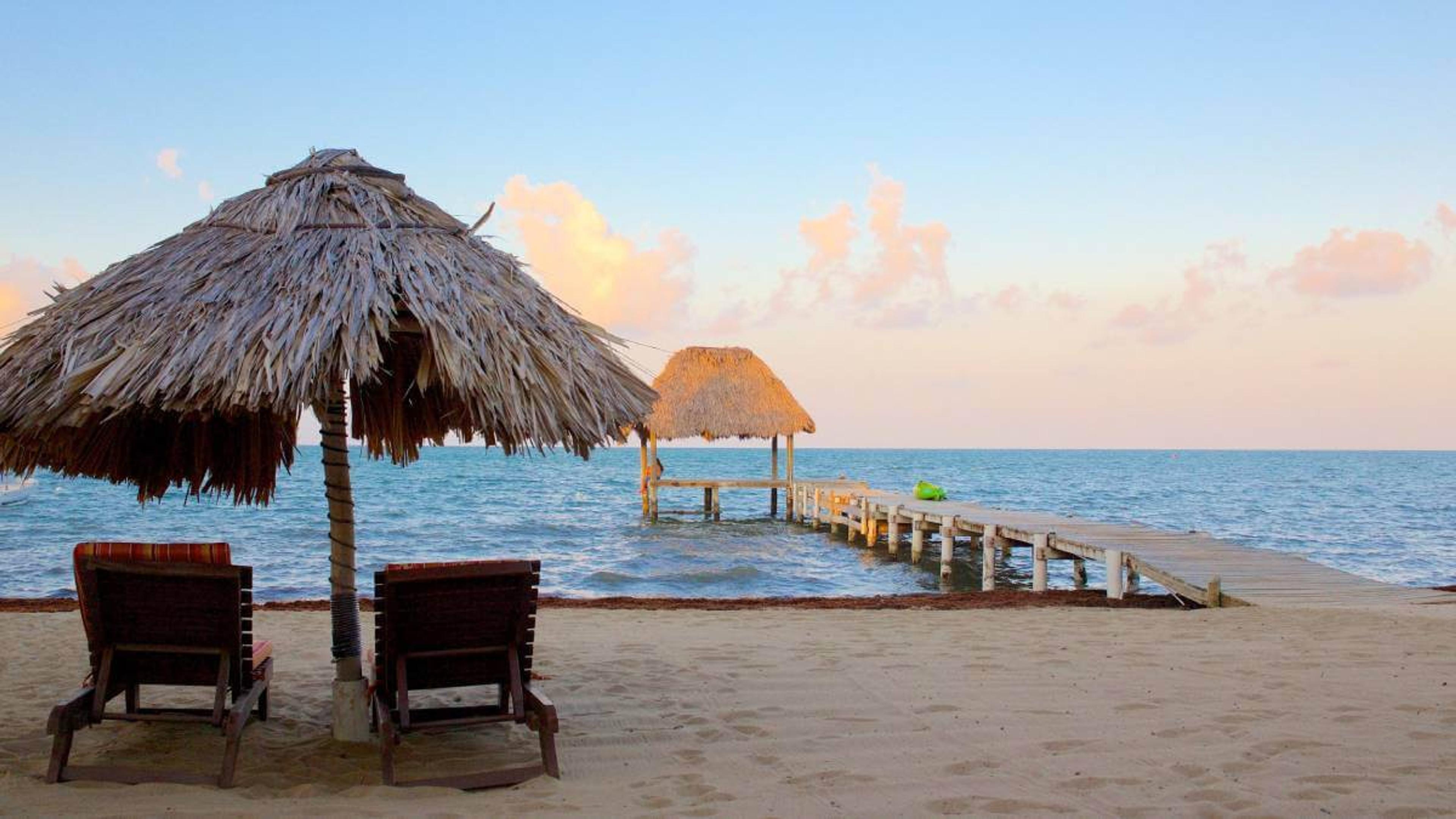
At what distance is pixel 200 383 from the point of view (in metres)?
3.94

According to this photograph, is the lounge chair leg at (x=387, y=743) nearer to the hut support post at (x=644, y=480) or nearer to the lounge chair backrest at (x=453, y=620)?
the lounge chair backrest at (x=453, y=620)

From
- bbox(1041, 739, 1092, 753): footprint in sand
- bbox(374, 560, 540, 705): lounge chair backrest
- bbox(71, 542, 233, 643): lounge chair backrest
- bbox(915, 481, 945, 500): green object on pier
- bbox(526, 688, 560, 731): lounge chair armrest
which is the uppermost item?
bbox(71, 542, 233, 643): lounge chair backrest

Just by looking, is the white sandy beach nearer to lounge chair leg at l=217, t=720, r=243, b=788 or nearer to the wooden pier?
lounge chair leg at l=217, t=720, r=243, b=788

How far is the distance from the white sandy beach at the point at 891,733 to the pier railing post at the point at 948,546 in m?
8.80

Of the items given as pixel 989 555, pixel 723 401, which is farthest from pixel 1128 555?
pixel 723 401

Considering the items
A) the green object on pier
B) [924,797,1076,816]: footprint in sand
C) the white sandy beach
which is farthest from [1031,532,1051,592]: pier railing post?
[924,797,1076,816]: footprint in sand

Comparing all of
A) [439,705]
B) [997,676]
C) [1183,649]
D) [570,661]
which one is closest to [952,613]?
[1183,649]

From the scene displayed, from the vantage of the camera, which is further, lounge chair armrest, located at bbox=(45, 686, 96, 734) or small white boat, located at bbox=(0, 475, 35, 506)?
small white boat, located at bbox=(0, 475, 35, 506)

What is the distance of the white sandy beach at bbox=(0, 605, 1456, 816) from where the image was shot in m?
3.90

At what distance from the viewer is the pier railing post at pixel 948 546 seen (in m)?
16.5

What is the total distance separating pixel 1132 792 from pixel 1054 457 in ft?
418

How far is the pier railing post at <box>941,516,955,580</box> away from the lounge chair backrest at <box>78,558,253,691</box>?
13.3 m

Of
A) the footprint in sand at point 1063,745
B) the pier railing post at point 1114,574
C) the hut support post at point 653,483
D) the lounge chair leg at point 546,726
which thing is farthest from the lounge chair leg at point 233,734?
the hut support post at point 653,483

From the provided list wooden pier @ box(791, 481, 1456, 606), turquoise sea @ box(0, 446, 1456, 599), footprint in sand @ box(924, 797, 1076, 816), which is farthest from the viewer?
turquoise sea @ box(0, 446, 1456, 599)
